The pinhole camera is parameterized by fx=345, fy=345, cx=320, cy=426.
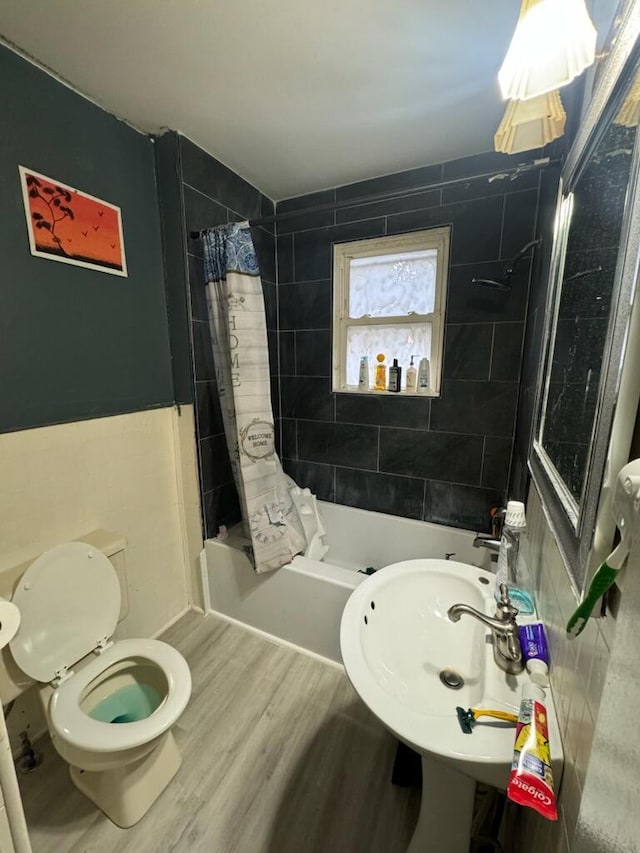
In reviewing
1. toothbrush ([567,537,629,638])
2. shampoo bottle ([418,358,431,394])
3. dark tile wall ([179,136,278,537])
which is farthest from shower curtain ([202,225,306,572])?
toothbrush ([567,537,629,638])

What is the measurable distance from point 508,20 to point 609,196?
948 mm

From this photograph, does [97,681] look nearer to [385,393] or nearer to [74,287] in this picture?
[74,287]

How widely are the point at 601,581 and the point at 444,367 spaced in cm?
169

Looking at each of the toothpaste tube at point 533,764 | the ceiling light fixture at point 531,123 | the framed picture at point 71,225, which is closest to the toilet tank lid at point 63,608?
the framed picture at point 71,225

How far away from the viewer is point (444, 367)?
1.98m

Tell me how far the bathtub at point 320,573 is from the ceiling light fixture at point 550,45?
171 cm

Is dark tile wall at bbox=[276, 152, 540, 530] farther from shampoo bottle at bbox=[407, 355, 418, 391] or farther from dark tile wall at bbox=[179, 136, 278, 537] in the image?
dark tile wall at bbox=[179, 136, 278, 537]

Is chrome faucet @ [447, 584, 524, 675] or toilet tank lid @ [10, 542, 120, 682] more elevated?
chrome faucet @ [447, 584, 524, 675]

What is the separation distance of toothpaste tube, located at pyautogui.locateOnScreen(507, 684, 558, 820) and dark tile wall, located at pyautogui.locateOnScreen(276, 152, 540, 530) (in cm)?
143

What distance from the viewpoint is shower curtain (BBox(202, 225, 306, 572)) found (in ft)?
5.51

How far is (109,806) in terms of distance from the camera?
1.13m

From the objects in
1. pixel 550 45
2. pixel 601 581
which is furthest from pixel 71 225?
pixel 601 581

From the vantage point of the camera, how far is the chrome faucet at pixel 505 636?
0.84m

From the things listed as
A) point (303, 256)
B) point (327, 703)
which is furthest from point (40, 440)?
point (303, 256)
